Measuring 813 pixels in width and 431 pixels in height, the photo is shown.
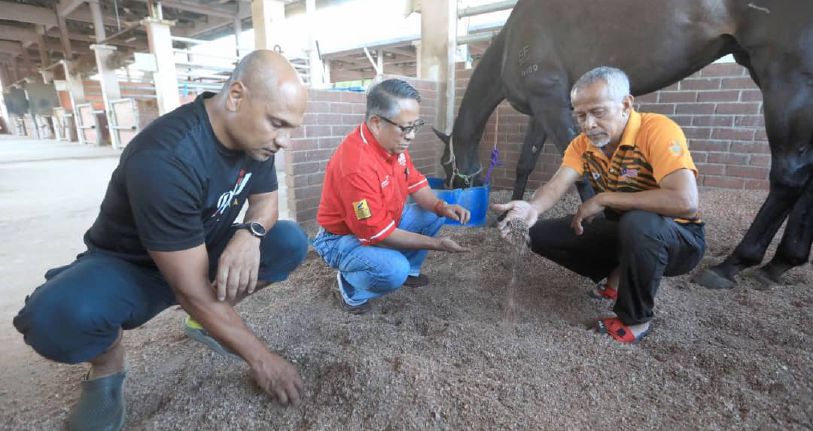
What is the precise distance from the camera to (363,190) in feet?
4.77

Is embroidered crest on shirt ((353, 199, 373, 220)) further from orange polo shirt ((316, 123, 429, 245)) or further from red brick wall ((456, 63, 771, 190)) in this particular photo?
red brick wall ((456, 63, 771, 190))

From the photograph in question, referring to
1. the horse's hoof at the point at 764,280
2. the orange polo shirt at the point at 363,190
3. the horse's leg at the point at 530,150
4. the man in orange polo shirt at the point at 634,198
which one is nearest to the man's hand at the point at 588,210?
the man in orange polo shirt at the point at 634,198

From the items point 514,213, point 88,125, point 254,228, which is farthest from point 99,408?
point 88,125

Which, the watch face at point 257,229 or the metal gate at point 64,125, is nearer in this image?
the watch face at point 257,229

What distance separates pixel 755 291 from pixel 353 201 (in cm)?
180

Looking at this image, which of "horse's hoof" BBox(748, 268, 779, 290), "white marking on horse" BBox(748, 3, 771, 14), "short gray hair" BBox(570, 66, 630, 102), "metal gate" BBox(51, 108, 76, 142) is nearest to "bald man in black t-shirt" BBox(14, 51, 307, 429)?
"short gray hair" BBox(570, 66, 630, 102)

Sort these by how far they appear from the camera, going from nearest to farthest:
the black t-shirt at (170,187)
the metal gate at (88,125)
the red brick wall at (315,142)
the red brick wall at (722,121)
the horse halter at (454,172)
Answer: the black t-shirt at (170,187) → the red brick wall at (315,142) → the horse halter at (454,172) → the red brick wall at (722,121) → the metal gate at (88,125)

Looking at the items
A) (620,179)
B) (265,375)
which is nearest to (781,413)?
(620,179)

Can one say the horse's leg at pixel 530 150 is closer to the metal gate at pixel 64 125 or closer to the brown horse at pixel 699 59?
the brown horse at pixel 699 59

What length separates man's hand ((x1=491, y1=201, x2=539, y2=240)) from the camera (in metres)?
1.50

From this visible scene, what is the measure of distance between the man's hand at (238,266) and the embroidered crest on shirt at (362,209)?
37 centimetres

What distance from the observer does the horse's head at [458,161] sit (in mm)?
2977

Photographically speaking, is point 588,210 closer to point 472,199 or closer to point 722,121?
point 472,199

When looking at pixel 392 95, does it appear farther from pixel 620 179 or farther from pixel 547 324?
pixel 547 324
